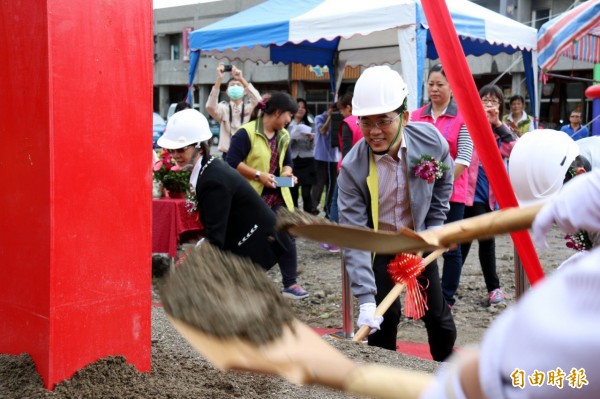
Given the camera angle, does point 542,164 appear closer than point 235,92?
Yes

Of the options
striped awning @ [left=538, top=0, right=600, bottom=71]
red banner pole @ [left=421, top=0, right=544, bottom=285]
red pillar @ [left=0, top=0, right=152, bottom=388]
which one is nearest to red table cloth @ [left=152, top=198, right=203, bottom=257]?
red pillar @ [left=0, top=0, right=152, bottom=388]

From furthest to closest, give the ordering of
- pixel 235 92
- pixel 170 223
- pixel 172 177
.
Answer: pixel 235 92, pixel 172 177, pixel 170 223

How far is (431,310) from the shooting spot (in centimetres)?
392

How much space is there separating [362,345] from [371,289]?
45cm

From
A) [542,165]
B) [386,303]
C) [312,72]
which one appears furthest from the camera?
[312,72]

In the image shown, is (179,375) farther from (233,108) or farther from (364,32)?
(364,32)

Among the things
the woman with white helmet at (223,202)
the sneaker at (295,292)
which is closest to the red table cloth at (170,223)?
the sneaker at (295,292)

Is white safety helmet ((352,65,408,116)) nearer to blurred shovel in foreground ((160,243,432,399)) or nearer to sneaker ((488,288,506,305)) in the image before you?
Answer: blurred shovel in foreground ((160,243,432,399))

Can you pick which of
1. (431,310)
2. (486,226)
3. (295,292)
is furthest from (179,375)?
(295,292)

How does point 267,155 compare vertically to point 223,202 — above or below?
above

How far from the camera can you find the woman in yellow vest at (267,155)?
640 cm

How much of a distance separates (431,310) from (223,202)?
141 cm

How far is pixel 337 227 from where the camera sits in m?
2.03

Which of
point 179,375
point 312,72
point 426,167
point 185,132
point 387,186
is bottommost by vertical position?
point 179,375
